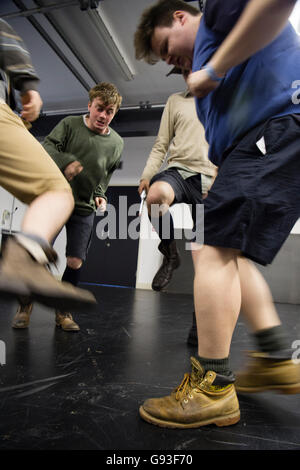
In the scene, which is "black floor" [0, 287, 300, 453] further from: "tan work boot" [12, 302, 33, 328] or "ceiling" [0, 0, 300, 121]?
"ceiling" [0, 0, 300, 121]

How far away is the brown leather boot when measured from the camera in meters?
1.71

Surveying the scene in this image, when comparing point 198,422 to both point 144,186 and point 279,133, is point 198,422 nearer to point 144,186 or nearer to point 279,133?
point 279,133

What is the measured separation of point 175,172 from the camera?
1.52 meters

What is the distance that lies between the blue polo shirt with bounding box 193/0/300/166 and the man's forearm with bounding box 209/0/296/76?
0.09 meters

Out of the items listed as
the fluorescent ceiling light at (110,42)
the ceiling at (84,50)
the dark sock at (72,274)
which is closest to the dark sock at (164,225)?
the dark sock at (72,274)

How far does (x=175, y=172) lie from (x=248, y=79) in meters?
0.75

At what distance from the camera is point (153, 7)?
104cm

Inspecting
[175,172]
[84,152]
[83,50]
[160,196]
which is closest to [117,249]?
[83,50]

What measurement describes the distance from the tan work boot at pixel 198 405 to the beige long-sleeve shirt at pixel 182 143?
0.98 metres

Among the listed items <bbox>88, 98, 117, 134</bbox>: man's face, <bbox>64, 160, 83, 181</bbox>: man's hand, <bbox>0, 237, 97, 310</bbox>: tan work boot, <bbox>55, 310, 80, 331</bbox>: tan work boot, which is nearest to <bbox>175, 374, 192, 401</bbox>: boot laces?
<bbox>0, 237, 97, 310</bbox>: tan work boot

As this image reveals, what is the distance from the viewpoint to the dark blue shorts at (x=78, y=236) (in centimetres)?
196

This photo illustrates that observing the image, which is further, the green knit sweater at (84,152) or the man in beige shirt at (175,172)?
the green knit sweater at (84,152)

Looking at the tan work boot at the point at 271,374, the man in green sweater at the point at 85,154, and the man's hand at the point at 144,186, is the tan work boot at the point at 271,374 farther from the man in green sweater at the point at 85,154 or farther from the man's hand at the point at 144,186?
the man in green sweater at the point at 85,154
